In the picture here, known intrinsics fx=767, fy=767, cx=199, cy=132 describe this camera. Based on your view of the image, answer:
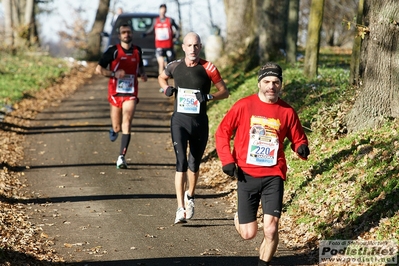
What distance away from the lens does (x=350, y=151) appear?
10.4 metres

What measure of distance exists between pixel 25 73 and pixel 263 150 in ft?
76.2

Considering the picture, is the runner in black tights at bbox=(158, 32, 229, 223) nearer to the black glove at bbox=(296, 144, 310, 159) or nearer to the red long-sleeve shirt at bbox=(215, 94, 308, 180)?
the red long-sleeve shirt at bbox=(215, 94, 308, 180)

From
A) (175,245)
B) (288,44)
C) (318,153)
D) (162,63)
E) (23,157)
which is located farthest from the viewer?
(162,63)

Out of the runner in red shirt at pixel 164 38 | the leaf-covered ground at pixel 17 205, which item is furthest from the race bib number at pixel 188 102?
the runner in red shirt at pixel 164 38

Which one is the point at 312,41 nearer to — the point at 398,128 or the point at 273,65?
the point at 398,128

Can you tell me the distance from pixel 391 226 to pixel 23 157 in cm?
898

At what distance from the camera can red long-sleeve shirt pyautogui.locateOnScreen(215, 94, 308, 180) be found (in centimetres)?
726

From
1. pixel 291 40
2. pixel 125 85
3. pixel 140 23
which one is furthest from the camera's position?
pixel 140 23

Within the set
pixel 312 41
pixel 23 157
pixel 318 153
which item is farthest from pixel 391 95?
pixel 23 157

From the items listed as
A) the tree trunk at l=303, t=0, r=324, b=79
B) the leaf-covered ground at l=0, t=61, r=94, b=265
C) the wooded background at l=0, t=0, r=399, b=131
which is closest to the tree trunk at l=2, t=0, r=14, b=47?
the wooded background at l=0, t=0, r=399, b=131

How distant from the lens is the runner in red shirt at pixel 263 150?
7.21 meters

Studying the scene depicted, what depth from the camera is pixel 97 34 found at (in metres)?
36.5

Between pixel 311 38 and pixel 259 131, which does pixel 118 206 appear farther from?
pixel 311 38

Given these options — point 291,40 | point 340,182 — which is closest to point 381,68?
point 340,182
